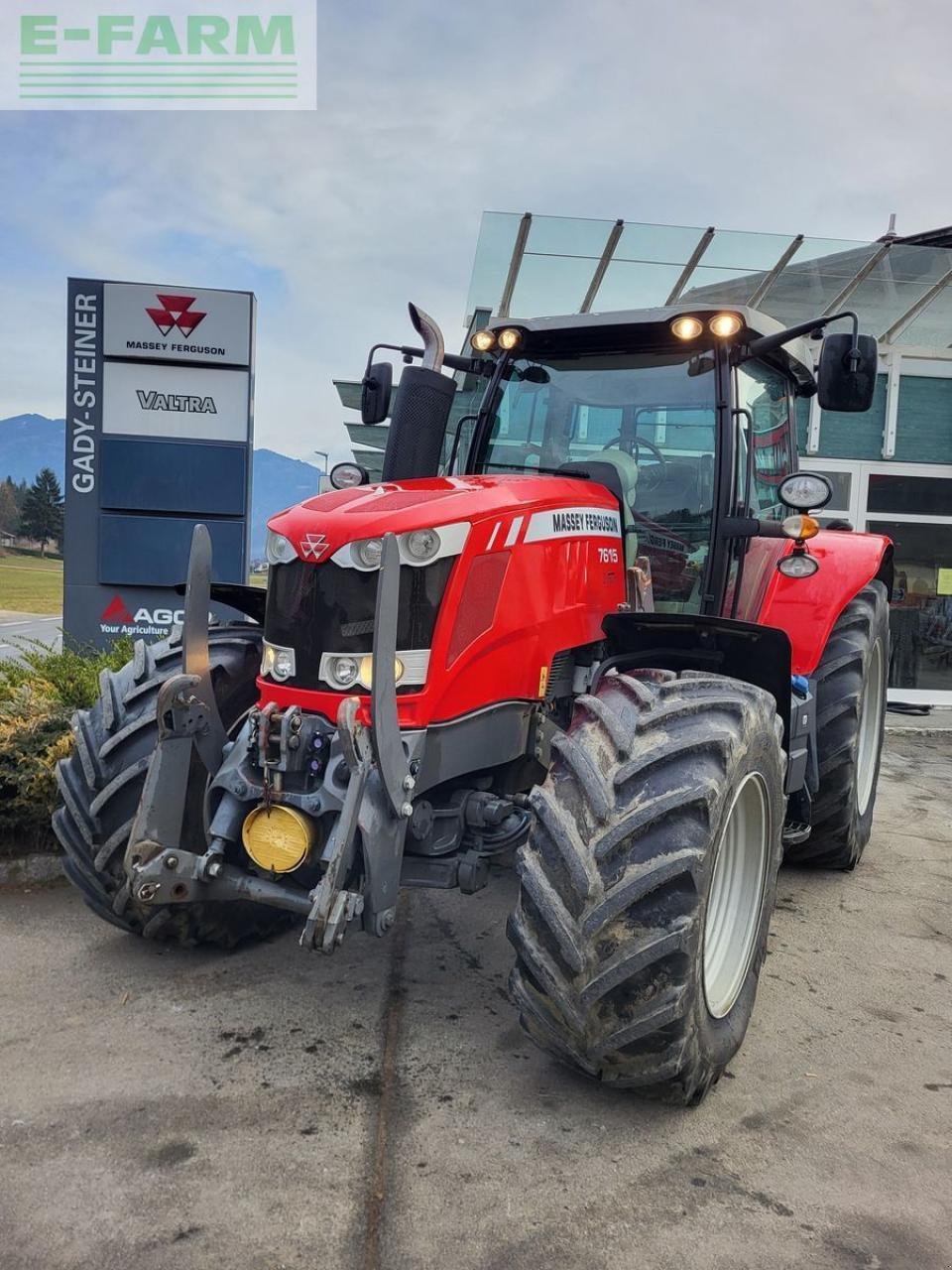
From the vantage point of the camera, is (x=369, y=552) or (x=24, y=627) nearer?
(x=369, y=552)

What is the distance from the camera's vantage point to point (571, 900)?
2494 millimetres

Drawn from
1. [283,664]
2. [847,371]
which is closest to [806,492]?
[847,371]

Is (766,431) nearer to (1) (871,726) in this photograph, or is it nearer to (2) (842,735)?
(2) (842,735)

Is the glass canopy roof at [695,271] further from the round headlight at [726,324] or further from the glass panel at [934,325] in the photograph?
the round headlight at [726,324]

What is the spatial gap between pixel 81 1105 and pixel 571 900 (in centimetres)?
138

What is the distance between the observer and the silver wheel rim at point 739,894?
9.98 feet

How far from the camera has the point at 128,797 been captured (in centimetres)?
333

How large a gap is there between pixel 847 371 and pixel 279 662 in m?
2.43

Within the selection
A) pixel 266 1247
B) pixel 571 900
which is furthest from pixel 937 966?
pixel 266 1247

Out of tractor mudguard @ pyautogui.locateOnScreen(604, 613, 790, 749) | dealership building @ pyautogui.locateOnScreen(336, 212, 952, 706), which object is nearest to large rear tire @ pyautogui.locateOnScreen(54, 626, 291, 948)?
tractor mudguard @ pyautogui.locateOnScreen(604, 613, 790, 749)

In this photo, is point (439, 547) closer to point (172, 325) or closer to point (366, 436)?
point (172, 325)

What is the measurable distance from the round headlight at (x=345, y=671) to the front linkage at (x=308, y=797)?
15cm

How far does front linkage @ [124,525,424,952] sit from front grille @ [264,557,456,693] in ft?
0.43

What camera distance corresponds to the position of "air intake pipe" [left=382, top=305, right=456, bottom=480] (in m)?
3.78
